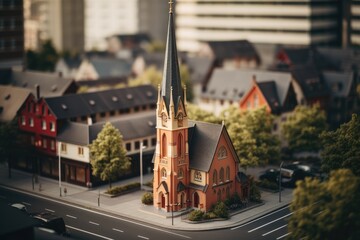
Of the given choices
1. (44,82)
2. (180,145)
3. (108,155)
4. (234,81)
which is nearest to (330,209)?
(180,145)

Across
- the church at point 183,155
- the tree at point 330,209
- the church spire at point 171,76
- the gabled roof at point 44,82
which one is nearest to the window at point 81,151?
the church at point 183,155

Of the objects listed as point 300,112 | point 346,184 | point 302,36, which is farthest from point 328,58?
point 346,184

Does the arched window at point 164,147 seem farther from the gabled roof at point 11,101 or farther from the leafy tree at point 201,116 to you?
the gabled roof at point 11,101

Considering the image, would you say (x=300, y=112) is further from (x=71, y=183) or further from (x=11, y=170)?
(x=11, y=170)

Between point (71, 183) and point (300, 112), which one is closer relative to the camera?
point (71, 183)

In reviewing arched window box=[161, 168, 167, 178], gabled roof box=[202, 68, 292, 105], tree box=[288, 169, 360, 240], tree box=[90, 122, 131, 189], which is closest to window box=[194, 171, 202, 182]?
arched window box=[161, 168, 167, 178]

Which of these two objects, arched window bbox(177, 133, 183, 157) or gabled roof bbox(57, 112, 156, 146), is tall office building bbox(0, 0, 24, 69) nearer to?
gabled roof bbox(57, 112, 156, 146)
